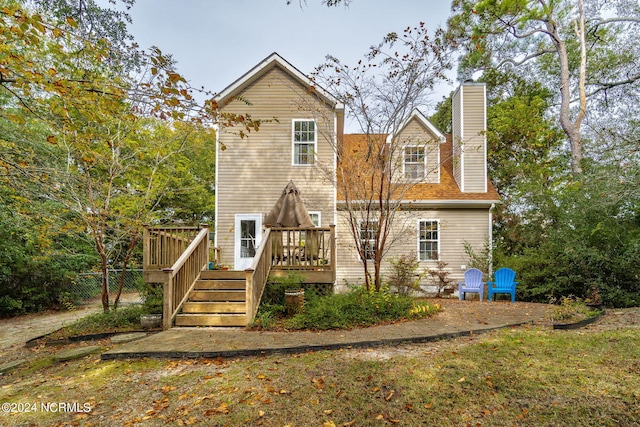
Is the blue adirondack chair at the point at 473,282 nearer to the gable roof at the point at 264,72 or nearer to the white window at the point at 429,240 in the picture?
the white window at the point at 429,240

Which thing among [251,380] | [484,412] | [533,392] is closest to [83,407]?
[251,380]

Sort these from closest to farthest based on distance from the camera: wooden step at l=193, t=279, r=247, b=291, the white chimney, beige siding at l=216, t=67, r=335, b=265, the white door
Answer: wooden step at l=193, t=279, r=247, b=291 → the white door → beige siding at l=216, t=67, r=335, b=265 → the white chimney

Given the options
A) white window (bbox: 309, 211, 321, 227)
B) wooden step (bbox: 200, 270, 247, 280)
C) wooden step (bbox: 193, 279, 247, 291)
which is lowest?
wooden step (bbox: 193, 279, 247, 291)

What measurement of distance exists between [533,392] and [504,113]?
1647cm

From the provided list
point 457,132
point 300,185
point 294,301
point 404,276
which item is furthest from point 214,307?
point 457,132

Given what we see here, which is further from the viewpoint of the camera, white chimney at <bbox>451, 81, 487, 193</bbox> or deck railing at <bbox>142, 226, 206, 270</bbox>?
white chimney at <bbox>451, 81, 487, 193</bbox>

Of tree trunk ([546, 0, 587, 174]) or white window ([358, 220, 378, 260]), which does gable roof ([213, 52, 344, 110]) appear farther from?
tree trunk ([546, 0, 587, 174])

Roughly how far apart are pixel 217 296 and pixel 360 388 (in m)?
4.28

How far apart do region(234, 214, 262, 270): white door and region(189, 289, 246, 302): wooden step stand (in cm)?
343

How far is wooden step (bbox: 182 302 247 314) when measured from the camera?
631 centimetres

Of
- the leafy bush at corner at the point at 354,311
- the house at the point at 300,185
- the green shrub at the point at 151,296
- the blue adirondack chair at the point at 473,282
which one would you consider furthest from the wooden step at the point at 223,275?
the blue adirondack chair at the point at 473,282

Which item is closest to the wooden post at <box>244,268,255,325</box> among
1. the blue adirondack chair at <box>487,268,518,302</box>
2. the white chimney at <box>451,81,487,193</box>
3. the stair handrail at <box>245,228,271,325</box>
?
the stair handrail at <box>245,228,271,325</box>

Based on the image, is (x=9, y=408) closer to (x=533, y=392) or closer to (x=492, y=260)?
(x=533, y=392)

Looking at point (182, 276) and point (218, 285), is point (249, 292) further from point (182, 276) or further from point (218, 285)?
point (182, 276)
